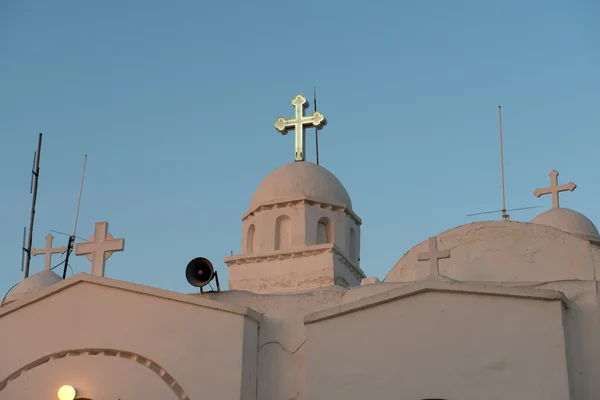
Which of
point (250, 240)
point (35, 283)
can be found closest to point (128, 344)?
point (250, 240)

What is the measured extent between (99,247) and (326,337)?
441 centimetres

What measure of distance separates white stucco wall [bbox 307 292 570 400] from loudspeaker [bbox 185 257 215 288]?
193 centimetres

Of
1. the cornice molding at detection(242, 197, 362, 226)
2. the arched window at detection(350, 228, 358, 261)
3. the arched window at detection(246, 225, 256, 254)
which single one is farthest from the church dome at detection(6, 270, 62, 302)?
the arched window at detection(350, 228, 358, 261)

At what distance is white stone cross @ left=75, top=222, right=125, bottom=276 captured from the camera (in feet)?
47.2

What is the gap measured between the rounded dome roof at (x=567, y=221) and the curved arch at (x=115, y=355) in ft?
39.6

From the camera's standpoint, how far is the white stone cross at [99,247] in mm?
14391

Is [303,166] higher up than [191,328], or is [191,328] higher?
[303,166]

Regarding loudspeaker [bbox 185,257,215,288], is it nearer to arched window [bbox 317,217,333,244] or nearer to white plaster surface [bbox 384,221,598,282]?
white plaster surface [bbox 384,221,598,282]

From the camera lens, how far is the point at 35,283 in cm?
2217

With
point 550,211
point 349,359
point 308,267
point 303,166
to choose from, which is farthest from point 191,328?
point 550,211

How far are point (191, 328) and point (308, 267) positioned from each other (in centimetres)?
591

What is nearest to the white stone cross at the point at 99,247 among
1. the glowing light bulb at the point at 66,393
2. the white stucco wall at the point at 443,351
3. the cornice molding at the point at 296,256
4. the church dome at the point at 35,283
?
the glowing light bulb at the point at 66,393

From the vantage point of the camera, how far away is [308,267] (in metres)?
18.2

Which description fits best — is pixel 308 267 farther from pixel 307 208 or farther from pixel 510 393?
pixel 510 393
